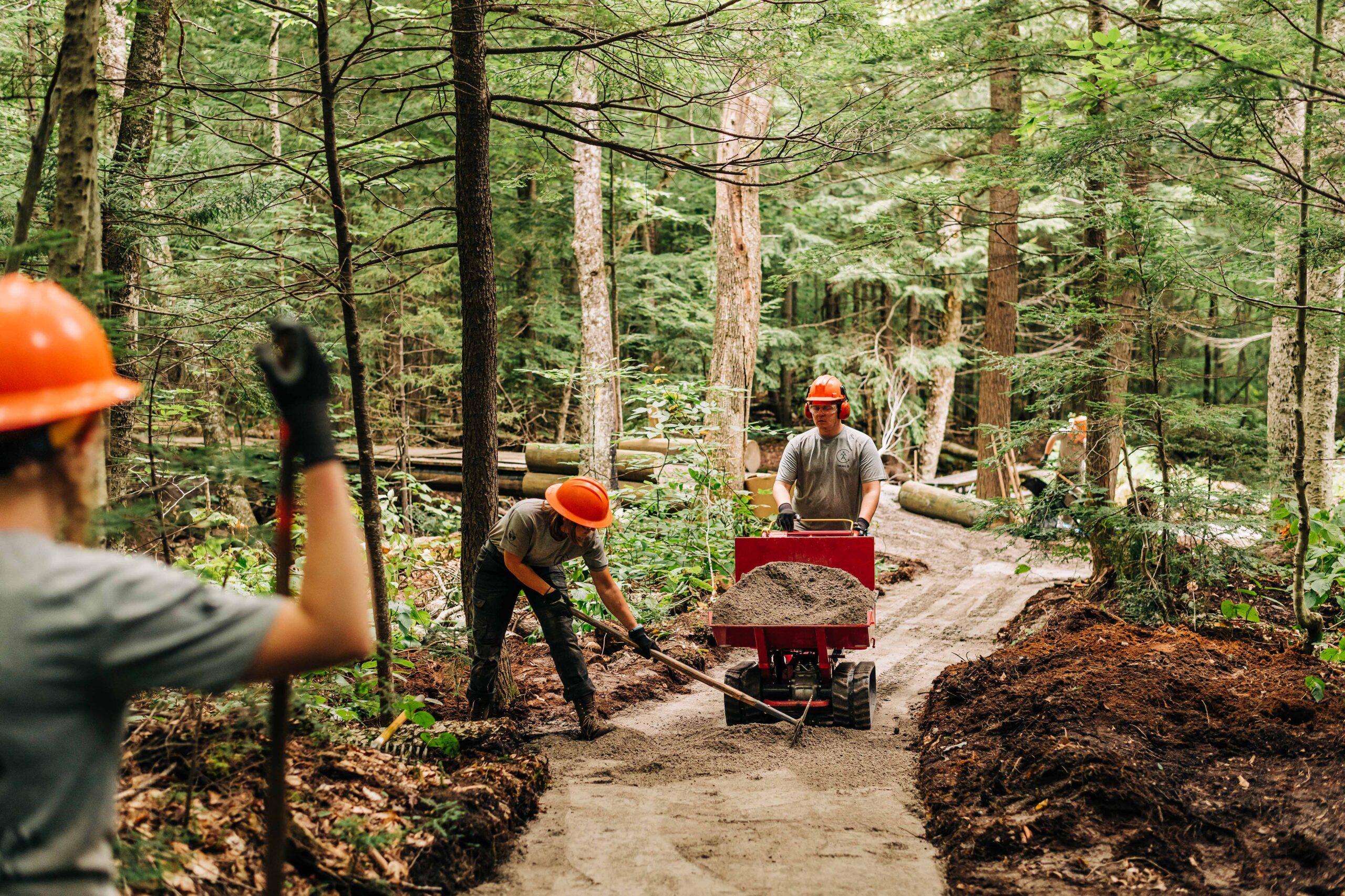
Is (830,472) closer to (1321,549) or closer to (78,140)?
(1321,549)

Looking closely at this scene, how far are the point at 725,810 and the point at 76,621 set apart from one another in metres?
4.09

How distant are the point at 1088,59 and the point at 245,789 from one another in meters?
10.9

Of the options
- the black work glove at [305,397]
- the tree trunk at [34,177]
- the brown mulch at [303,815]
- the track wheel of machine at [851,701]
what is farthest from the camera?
the track wheel of machine at [851,701]

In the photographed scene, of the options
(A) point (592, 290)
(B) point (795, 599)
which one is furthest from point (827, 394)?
(A) point (592, 290)

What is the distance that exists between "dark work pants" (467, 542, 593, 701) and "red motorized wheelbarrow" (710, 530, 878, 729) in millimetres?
1010

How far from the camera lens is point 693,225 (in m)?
29.4

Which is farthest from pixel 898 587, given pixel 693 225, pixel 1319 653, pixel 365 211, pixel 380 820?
pixel 693 225

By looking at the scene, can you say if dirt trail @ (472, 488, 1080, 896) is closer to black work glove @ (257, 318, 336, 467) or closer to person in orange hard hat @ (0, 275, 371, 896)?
person in orange hard hat @ (0, 275, 371, 896)

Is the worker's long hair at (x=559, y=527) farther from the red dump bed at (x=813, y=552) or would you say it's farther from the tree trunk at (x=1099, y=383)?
the tree trunk at (x=1099, y=383)

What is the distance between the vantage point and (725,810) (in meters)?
5.00

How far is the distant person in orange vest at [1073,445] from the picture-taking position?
313 inches

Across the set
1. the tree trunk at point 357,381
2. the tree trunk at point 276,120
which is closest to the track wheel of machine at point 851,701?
the tree trunk at point 357,381

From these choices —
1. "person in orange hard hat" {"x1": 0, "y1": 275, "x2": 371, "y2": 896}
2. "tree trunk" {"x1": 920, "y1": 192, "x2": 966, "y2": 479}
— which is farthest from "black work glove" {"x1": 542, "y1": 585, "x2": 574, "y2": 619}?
"tree trunk" {"x1": 920, "y1": 192, "x2": 966, "y2": 479}

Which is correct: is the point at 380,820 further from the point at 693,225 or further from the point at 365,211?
the point at 693,225
